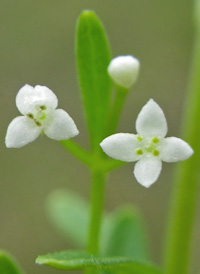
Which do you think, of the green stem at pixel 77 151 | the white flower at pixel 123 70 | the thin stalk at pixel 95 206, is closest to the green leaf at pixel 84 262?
the thin stalk at pixel 95 206

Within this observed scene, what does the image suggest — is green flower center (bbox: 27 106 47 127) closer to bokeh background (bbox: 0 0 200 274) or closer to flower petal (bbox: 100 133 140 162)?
flower petal (bbox: 100 133 140 162)

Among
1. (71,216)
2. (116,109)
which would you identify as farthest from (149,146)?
(71,216)

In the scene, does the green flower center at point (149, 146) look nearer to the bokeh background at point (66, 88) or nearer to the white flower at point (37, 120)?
the white flower at point (37, 120)

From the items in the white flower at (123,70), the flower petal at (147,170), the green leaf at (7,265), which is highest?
the white flower at (123,70)

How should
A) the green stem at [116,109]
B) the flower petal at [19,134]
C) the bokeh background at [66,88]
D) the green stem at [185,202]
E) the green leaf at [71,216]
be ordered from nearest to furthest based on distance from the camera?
the flower petal at [19,134] → the green stem at [116,109] → the green stem at [185,202] → the green leaf at [71,216] → the bokeh background at [66,88]

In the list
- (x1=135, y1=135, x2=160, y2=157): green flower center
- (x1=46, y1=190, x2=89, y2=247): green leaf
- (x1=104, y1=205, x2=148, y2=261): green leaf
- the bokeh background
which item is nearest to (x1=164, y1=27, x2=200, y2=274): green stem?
(x1=135, y1=135, x2=160, y2=157): green flower center

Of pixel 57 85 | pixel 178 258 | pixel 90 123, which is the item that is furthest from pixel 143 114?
pixel 57 85
